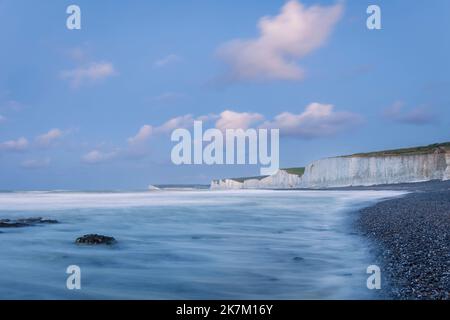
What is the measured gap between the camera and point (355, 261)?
A: 8.98 m

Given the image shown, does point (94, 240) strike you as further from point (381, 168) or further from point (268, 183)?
point (268, 183)

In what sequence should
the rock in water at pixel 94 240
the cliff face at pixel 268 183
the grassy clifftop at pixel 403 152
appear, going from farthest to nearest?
the cliff face at pixel 268 183 → the grassy clifftop at pixel 403 152 → the rock in water at pixel 94 240

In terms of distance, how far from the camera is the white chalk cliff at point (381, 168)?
202 feet

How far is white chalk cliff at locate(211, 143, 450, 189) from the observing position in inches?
2421

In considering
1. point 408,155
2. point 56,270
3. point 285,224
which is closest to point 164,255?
point 56,270

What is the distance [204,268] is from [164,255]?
76.7 inches

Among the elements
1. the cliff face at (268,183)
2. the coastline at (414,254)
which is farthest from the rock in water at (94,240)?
the cliff face at (268,183)

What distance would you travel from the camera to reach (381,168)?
69.7m
